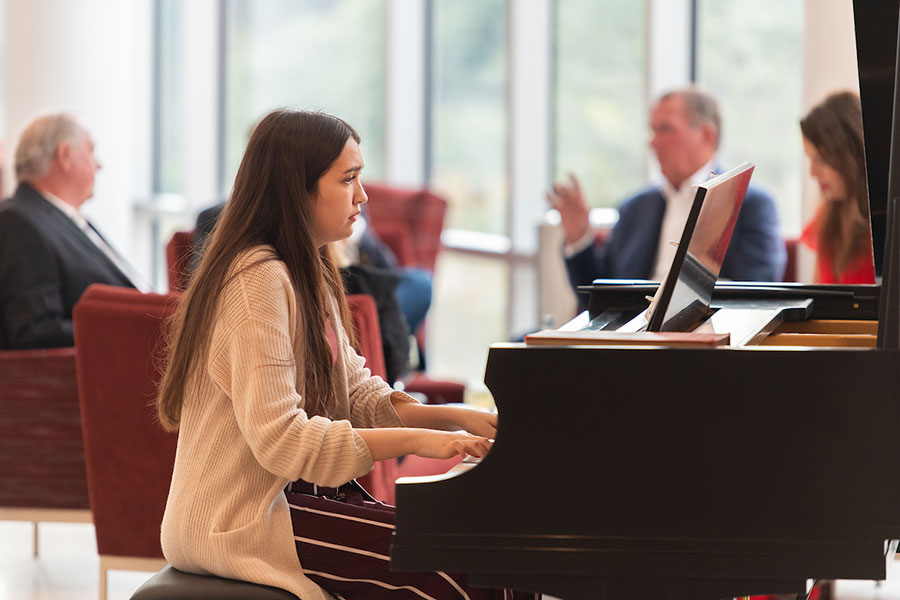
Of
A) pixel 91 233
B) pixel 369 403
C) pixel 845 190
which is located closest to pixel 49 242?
pixel 91 233

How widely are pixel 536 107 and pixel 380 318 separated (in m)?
3.42

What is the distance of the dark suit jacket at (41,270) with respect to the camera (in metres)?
3.71

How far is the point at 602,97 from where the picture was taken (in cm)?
640

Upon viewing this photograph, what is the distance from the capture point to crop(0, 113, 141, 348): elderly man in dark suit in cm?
372

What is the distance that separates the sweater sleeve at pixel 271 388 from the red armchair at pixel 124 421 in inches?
29.0

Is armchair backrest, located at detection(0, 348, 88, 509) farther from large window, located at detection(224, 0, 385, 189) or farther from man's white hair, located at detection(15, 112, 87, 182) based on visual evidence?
large window, located at detection(224, 0, 385, 189)

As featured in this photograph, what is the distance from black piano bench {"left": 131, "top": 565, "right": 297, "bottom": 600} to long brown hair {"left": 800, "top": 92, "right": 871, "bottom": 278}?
2.03 m

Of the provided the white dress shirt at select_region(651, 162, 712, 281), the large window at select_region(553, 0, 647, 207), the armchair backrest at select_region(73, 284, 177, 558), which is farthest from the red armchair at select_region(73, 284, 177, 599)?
the large window at select_region(553, 0, 647, 207)

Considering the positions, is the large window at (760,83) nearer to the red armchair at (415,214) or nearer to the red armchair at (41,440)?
the red armchair at (415,214)

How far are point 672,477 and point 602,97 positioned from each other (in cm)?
488

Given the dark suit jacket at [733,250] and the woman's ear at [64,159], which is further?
the dark suit jacket at [733,250]

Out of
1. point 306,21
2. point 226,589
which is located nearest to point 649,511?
point 226,589

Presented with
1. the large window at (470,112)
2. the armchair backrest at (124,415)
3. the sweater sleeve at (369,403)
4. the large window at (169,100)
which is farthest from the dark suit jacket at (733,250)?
the large window at (169,100)

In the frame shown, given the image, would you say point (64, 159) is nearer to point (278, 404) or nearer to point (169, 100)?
point (278, 404)
